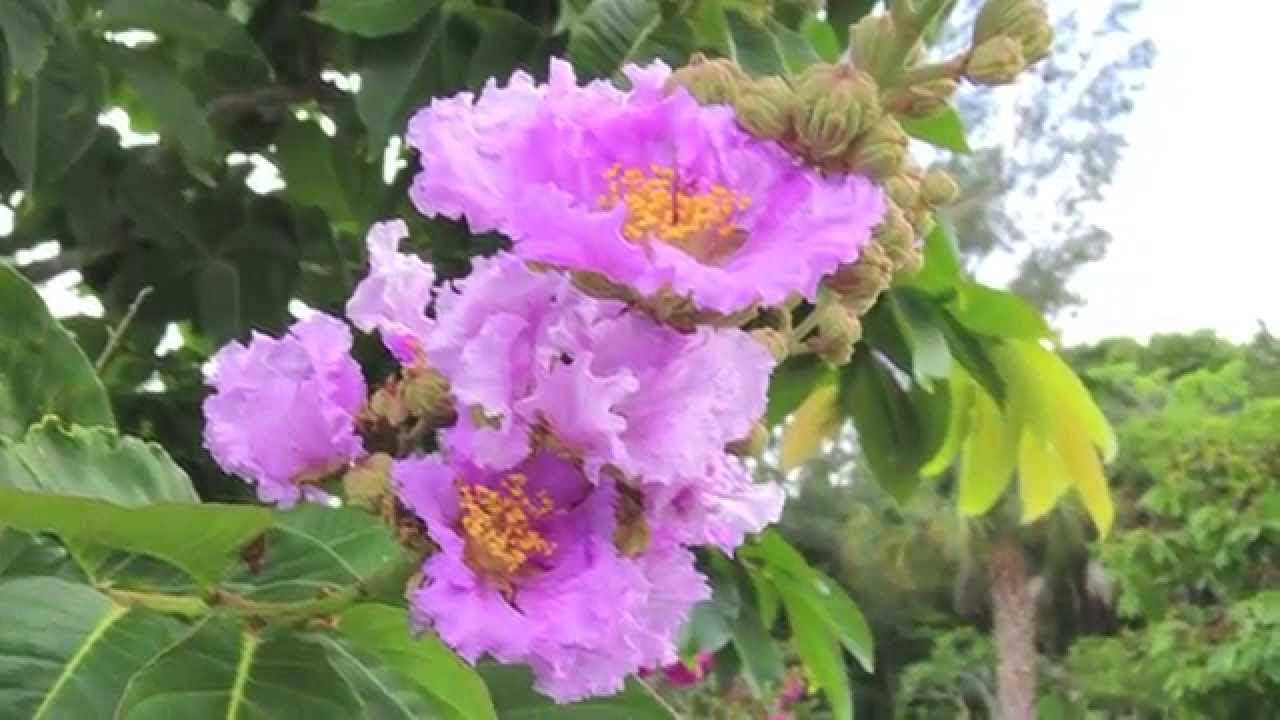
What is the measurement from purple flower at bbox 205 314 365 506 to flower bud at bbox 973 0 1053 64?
0.17 meters

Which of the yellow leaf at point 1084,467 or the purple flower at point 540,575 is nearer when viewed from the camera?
the purple flower at point 540,575

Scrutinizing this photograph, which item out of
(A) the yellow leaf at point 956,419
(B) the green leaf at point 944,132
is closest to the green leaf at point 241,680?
(B) the green leaf at point 944,132

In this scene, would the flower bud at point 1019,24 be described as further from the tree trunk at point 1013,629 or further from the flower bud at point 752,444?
the tree trunk at point 1013,629

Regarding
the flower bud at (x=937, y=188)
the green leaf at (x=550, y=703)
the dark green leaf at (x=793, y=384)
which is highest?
the flower bud at (x=937, y=188)

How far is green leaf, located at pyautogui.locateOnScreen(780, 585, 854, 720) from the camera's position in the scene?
1108 millimetres

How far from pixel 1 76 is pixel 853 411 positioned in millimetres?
461

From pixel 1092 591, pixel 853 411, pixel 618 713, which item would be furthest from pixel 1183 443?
pixel 618 713

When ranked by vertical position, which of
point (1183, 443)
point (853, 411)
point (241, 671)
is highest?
point (1183, 443)

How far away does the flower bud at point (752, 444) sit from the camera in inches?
17.7

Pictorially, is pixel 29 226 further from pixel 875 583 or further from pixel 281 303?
pixel 875 583

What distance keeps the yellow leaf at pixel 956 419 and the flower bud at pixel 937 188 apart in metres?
0.62

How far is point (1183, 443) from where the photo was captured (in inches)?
195

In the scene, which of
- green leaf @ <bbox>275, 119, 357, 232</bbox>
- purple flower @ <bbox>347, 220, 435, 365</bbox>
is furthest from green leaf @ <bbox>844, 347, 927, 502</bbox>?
purple flower @ <bbox>347, 220, 435, 365</bbox>

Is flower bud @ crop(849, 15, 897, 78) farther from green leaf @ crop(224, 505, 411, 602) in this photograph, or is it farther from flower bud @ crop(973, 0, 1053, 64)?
green leaf @ crop(224, 505, 411, 602)
